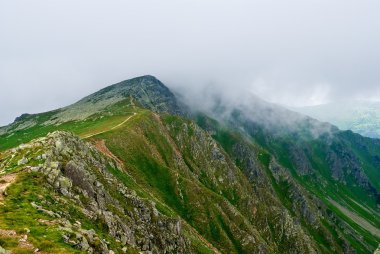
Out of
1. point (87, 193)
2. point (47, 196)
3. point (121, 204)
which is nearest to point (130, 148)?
point (121, 204)

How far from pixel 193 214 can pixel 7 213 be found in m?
114

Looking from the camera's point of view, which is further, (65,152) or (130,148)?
(130,148)

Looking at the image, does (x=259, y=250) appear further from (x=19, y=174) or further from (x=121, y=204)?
(x=19, y=174)

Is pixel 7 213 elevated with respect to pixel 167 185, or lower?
elevated

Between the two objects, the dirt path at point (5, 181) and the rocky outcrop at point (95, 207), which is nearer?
the rocky outcrop at point (95, 207)

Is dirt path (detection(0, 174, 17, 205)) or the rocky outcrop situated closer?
the rocky outcrop

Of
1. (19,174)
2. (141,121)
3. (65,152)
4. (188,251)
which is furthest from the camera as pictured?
(141,121)

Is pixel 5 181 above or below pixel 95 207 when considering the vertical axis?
above

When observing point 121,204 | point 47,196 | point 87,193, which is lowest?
point 121,204

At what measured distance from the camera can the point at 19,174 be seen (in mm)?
53688

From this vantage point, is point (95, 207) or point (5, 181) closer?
point (5, 181)

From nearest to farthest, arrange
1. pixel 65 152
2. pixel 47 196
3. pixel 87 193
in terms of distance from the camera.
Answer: pixel 47 196, pixel 87 193, pixel 65 152

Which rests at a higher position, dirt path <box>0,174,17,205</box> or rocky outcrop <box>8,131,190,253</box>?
dirt path <box>0,174,17,205</box>

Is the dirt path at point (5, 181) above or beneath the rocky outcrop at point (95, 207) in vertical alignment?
above
